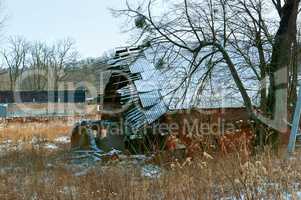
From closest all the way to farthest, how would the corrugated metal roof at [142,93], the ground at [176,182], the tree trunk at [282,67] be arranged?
the ground at [176,182], the tree trunk at [282,67], the corrugated metal roof at [142,93]

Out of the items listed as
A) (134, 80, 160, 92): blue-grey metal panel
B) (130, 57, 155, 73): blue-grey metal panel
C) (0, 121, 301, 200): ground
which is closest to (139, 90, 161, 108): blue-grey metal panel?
(134, 80, 160, 92): blue-grey metal panel

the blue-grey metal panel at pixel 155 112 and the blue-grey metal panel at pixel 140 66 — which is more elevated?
the blue-grey metal panel at pixel 140 66

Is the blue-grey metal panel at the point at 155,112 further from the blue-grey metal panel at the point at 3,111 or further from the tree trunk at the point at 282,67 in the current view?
the blue-grey metal panel at the point at 3,111

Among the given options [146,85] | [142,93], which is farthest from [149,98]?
[146,85]

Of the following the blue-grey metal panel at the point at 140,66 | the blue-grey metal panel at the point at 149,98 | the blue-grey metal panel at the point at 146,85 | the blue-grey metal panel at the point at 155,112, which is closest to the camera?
the blue-grey metal panel at the point at 155,112

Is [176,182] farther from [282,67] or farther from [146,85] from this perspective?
[146,85]

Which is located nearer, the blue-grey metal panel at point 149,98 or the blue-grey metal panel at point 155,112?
the blue-grey metal panel at point 155,112

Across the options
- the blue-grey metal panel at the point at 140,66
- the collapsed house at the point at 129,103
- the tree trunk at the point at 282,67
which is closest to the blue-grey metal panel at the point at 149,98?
the collapsed house at the point at 129,103

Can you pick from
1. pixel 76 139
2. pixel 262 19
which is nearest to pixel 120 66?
pixel 76 139

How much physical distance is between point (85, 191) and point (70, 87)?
2392cm

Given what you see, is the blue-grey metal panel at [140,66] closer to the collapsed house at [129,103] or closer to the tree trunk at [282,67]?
the collapsed house at [129,103]

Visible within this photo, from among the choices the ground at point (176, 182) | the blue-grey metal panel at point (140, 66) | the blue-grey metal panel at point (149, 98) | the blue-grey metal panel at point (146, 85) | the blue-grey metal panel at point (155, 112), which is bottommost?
the ground at point (176, 182)

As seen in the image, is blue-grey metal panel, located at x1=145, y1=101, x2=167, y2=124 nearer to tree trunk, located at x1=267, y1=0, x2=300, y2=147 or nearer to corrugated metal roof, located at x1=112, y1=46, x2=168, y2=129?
corrugated metal roof, located at x1=112, y1=46, x2=168, y2=129

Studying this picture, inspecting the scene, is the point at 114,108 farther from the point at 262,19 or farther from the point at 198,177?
the point at 198,177
